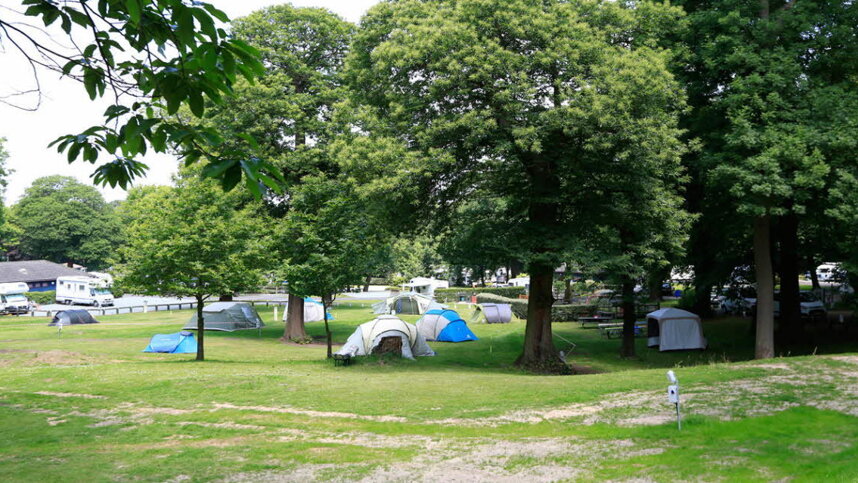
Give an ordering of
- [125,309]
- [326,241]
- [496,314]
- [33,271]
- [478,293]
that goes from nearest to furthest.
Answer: [326,241] → [496,314] → [478,293] → [125,309] → [33,271]

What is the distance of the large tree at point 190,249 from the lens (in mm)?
18594

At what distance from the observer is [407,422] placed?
1068 centimetres

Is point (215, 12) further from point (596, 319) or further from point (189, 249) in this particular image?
point (596, 319)

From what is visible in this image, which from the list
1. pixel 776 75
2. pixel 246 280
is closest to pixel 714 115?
pixel 776 75

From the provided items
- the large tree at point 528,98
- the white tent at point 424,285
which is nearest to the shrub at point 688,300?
the large tree at point 528,98

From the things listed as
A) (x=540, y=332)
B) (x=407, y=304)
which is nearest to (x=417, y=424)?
(x=540, y=332)

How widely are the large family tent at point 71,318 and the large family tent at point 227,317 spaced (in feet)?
29.2

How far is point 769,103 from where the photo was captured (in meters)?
18.1

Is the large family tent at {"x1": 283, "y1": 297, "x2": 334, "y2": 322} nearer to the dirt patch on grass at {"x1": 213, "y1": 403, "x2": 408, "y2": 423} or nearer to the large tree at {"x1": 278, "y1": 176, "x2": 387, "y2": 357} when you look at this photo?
the large tree at {"x1": 278, "y1": 176, "x2": 387, "y2": 357}

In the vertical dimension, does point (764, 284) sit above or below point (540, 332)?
above

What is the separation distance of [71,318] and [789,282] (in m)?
38.5

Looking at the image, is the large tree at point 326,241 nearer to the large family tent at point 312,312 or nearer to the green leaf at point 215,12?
the green leaf at point 215,12

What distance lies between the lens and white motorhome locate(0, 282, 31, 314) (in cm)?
4841

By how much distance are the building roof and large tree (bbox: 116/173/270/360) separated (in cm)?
5161
